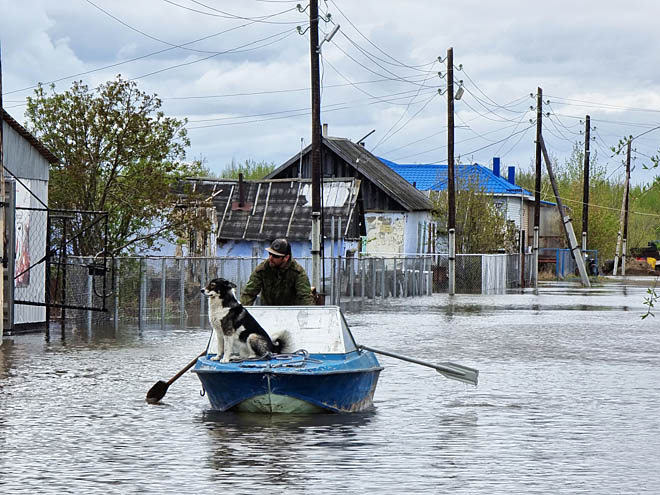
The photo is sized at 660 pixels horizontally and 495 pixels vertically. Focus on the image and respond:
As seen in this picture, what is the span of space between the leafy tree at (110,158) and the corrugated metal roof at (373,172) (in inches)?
1359

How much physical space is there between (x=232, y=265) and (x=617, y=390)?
64.2 ft

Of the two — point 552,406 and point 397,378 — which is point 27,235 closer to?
point 397,378

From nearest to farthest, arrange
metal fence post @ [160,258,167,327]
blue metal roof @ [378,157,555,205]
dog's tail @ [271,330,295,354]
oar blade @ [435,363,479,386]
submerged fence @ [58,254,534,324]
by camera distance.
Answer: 1. dog's tail @ [271,330,295,354]
2. oar blade @ [435,363,479,386]
3. submerged fence @ [58,254,534,324]
4. metal fence post @ [160,258,167,327]
5. blue metal roof @ [378,157,555,205]

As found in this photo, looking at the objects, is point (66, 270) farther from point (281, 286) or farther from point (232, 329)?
point (232, 329)

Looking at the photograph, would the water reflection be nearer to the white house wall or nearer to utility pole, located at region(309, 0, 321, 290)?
utility pole, located at region(309, 0, 321, 290)

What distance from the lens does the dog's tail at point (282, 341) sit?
48.4 ft

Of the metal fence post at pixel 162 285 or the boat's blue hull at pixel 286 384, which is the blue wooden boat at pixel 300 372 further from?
the metal fence post at pixel 162 285

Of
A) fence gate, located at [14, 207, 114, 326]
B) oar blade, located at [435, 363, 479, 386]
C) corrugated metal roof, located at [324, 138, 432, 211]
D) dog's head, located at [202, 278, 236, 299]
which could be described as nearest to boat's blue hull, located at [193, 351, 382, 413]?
dog's head, located at [202, 278, 236, 299]

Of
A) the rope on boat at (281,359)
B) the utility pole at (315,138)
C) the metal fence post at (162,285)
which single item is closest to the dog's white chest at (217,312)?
the rope on boat at (281,359)

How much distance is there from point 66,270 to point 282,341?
51.8 ft

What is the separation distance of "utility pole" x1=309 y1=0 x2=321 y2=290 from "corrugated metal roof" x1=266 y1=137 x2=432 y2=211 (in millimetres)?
28509

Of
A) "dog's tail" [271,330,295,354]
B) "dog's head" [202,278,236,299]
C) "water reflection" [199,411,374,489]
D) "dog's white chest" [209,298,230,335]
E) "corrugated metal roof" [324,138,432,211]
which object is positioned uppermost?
"corrugated metal roof" [324,138,432,211]

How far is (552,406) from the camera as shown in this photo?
15547 millimetres

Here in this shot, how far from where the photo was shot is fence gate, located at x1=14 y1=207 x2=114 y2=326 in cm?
2723
